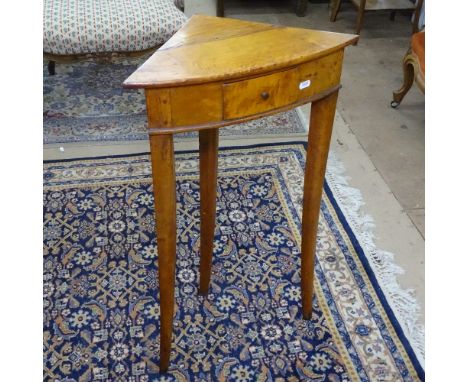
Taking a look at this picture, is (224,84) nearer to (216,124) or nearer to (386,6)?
(216,124)

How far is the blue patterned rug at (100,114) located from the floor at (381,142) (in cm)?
10

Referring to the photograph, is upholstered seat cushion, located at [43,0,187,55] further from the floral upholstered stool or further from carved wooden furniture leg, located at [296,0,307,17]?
carved wooden furniture leg, located at [296,0,307,17]

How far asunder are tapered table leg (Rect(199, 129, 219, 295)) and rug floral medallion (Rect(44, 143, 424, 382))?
0.47 ft

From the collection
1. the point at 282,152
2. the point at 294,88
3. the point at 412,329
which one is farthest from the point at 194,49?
the point at 282,152

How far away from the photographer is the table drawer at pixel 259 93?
92 cm

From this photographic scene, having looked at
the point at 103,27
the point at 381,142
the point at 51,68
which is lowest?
the point at 381,142

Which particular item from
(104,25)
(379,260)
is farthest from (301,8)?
(379,260)

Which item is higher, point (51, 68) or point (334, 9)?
point (334, 9)

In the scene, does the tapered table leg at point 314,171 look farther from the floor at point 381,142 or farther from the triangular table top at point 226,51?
the floor at point 381,142

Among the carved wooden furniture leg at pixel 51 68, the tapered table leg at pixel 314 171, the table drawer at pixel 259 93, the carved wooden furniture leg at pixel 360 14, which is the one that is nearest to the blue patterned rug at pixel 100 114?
the carved wooden furniture leg at pixel 51 68

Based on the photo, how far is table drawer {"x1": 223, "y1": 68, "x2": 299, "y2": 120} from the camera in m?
0.92

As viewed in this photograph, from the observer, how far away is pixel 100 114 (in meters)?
2.43

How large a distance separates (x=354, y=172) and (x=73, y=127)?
52.4 inches

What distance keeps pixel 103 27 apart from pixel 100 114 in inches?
21.5
